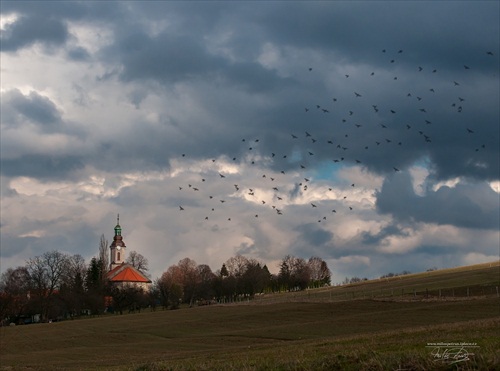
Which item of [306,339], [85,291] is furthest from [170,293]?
[306,339]

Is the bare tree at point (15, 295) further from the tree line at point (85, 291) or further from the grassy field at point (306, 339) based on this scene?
the grassy field at point (306, 339)

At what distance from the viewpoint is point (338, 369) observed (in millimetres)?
14930

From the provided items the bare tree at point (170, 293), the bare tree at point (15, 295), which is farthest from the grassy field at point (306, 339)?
the bare tree at point (15, 295)

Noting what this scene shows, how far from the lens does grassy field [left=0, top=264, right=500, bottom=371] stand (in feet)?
52.5

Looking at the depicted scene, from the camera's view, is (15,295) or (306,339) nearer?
(306,339)

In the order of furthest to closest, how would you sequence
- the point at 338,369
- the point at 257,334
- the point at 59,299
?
1. the point at 59,299
2. the point at 257,334
3. the point at 338,369

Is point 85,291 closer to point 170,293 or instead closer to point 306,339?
point 170,293

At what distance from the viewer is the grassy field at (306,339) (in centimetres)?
1602

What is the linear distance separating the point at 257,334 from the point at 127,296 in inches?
4014

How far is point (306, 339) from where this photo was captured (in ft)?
153

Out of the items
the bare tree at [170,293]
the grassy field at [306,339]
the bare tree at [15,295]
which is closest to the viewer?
the grassy field at [306,339]

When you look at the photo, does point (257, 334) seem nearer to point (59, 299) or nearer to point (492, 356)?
point (492, 356)

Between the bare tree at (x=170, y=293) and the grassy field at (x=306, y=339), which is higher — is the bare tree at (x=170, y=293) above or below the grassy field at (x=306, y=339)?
above

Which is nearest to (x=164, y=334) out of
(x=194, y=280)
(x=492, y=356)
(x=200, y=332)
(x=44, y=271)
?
(x=200, y=332)
